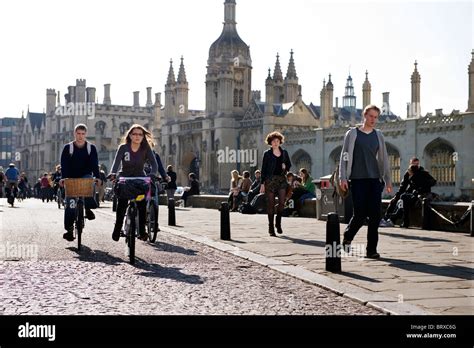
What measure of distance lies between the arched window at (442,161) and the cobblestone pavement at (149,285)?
30.2m

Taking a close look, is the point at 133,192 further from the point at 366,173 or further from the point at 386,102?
the point at 386,102

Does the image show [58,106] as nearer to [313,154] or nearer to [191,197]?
[313,154]

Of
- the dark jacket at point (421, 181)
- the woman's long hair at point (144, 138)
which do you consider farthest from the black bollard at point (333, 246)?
the dark jacket at point (421, 181)

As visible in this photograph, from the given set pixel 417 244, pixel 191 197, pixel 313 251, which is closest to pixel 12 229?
pixel 313 251

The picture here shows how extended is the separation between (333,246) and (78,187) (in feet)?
12.2

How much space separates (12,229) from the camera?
1373cm

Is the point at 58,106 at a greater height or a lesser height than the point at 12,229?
greater

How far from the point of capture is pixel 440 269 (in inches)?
305

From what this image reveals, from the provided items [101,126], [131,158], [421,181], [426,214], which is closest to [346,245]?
[131,158]

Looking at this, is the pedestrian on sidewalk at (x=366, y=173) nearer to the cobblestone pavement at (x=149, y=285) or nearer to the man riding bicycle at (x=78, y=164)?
the cobblestone pavement at (x=149, y=285)

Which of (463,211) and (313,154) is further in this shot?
(313,154)

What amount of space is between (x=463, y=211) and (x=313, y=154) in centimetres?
3618

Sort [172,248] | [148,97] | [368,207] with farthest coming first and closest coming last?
[148,97]
[172,248]
[368,207]
